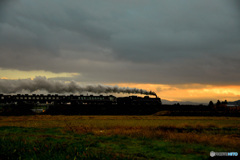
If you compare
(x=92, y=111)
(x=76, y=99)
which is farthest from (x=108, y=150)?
(x=76, y=99)

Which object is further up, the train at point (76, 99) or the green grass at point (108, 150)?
the train at point (76, 99)

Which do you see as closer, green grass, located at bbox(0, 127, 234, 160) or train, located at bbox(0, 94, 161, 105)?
green grass, located at bbox(0, 127, 234, 160)

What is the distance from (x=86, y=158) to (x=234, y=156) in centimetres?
913

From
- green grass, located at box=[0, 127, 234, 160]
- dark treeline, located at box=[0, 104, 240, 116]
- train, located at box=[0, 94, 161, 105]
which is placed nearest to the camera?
green grass, located at box=[0, 127, 234, 160]

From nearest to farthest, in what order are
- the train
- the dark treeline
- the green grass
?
the green grass
the dark treeline
the train

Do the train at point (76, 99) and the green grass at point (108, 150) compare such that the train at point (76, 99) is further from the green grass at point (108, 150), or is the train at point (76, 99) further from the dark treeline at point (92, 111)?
the green grass at point (108, 150)

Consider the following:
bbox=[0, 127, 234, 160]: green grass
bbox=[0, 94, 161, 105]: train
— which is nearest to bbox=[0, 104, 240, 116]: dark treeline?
bbox=[0, 94, 161, 105]: train

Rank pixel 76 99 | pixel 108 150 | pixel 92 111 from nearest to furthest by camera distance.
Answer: pixel 108 150 < pixel 92 111 < pixel 76 99

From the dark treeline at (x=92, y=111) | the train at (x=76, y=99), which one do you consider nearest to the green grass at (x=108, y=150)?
the dark treeline at (x=92, y=111)

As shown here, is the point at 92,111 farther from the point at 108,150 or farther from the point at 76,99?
the point at 108,150

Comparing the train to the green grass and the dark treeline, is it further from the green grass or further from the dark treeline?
the green grass

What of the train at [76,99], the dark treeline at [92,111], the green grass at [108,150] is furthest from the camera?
the train at [76,99]

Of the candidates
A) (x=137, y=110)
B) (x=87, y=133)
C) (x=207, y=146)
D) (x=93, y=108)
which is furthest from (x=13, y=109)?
(x=207, y=146)

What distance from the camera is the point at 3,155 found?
16.0 m
